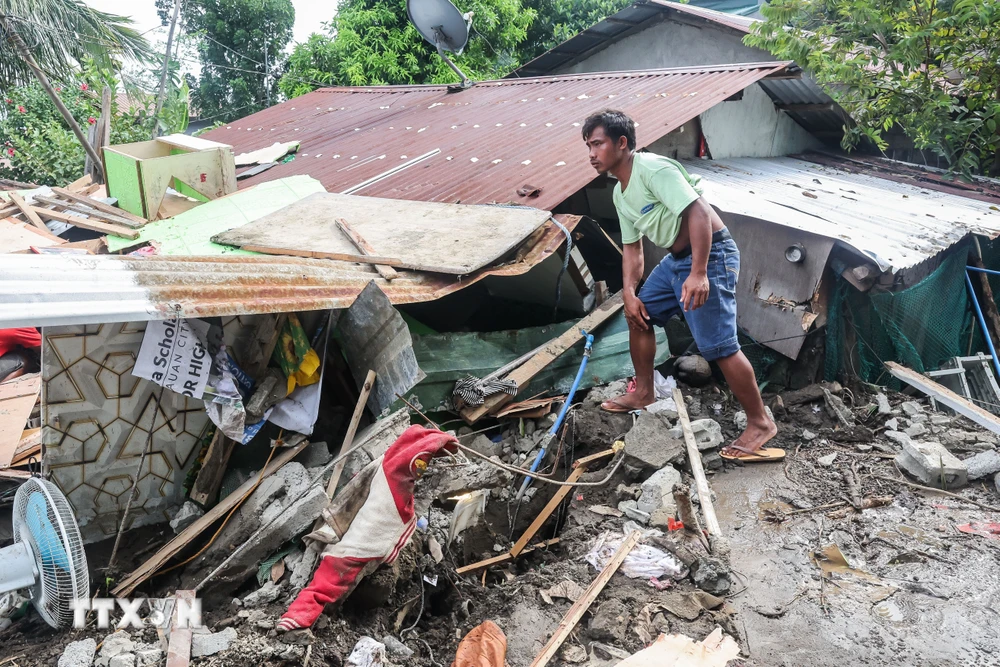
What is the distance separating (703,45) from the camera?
11359 millimetres

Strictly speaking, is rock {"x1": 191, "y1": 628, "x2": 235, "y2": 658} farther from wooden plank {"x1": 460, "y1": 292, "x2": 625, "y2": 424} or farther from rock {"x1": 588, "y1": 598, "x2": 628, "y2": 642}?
wooden plank {"x1": 460, "y1": 292, "x2": 625, "y2": 424}

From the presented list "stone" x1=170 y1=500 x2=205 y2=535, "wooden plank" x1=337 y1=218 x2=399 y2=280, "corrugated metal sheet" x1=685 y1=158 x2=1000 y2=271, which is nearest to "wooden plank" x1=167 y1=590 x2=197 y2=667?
"stone" x1=170 y1=500 x2=205 y2=535

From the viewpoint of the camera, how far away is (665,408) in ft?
15.4

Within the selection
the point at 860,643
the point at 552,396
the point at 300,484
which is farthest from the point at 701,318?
A: the point at 300,484

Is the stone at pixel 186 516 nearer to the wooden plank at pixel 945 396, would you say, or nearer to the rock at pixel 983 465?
the rock at pixel 983 465

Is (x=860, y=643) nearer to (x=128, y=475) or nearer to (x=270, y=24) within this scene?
(x=128, y=475)

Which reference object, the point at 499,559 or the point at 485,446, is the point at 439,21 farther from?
the point at 499,559

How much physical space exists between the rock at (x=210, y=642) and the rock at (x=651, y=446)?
7.96 feet

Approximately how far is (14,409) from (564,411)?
13.4ft

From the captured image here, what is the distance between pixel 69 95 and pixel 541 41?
489 inches

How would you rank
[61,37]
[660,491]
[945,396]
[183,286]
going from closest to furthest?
[183,286] < [660,491] < [945,396] < [61,37]

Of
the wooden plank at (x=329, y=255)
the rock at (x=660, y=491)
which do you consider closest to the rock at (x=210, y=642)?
the rock at (x=660, y=491)

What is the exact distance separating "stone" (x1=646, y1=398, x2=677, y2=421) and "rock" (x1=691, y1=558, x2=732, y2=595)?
142 cm

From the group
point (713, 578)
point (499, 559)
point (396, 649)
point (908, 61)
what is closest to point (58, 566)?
point (396, 649)
